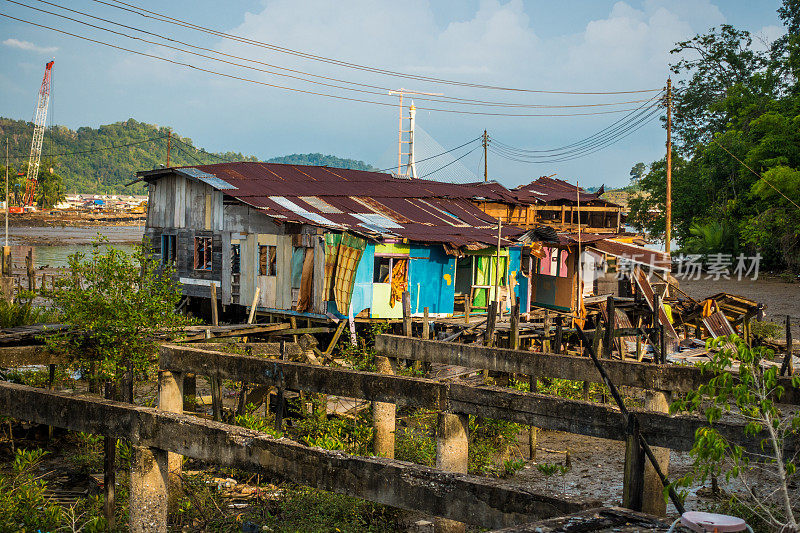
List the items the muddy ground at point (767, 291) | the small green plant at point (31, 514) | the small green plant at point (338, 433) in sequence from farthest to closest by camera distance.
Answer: the muddy ground at point (767, 291) → the small green plant at point (338, 433) → the small green plant at point (31, 514)

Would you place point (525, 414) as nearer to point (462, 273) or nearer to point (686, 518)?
point (686, 518)

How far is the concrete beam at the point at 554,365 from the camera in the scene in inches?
330

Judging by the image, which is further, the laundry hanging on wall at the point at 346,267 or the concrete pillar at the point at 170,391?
the laundry hanging on wall at the point at 346,267

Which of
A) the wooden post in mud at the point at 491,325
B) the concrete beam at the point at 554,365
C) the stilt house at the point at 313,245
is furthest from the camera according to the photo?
the stilt house at the point at 313,245

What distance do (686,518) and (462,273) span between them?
18643 mm

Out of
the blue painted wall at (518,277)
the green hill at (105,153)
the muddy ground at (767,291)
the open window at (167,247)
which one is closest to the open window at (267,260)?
the open window at (167,247)

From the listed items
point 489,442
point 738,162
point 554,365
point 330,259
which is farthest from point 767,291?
point 554,365

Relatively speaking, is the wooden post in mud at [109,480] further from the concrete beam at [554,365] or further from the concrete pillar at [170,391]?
the concrete beam at [554,365]

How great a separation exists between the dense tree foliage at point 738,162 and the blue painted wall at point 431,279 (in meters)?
14.1

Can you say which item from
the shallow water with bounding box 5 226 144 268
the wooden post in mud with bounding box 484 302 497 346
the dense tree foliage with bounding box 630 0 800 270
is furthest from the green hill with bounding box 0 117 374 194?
the wooden post in mud with bounding box 484 302 497 346

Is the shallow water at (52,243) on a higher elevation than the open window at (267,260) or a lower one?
higher

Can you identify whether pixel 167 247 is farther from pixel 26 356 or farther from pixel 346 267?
pixel 26 356

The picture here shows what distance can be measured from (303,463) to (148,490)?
1.84 meters

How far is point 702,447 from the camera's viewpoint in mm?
4414
